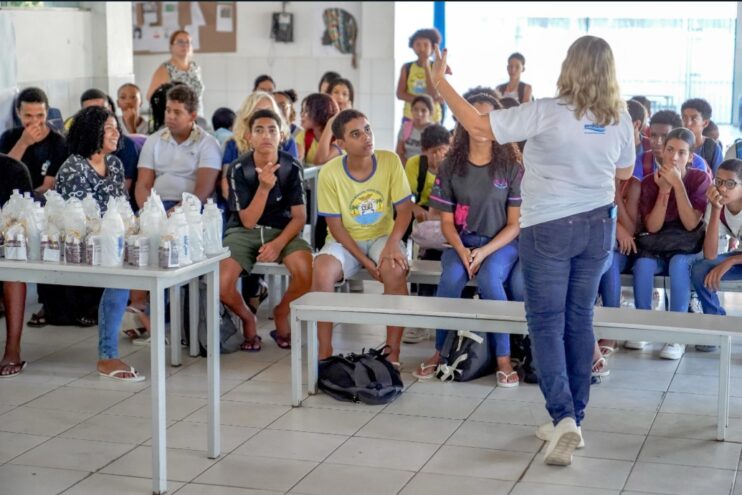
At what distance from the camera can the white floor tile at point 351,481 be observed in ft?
13.4

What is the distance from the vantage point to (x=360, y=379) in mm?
5188

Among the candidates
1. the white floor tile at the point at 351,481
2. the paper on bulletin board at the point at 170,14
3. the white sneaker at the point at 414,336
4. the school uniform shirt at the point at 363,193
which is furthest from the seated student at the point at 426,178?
the paper on bulletin board at the point at 170,14

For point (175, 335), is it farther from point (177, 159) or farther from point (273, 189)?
point (177, 159)

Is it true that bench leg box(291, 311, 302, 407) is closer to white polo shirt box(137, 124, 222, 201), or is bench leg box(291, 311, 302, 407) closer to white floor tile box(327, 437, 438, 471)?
white floor tile box(327, 437, 438, 471)

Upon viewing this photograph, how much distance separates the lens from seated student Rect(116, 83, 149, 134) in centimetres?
822

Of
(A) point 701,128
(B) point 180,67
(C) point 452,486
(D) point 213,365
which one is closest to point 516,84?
(A) point 701,128

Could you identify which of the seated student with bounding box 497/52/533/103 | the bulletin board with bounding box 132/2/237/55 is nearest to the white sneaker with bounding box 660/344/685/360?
the seated student with bounding box 497/52/533/103

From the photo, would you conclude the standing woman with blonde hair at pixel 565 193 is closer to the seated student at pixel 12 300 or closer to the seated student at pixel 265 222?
the seated student at pixel 265 222

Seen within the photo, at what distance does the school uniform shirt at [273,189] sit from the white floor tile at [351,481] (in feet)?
6.86

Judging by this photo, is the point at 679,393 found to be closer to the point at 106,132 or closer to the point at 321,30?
the point at 106,132

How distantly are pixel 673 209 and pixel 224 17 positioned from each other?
6.54 meters

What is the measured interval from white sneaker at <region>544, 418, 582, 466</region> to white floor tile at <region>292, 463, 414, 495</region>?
540mm

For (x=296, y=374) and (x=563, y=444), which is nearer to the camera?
(x=563, y=444)

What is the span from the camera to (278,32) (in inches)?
443
